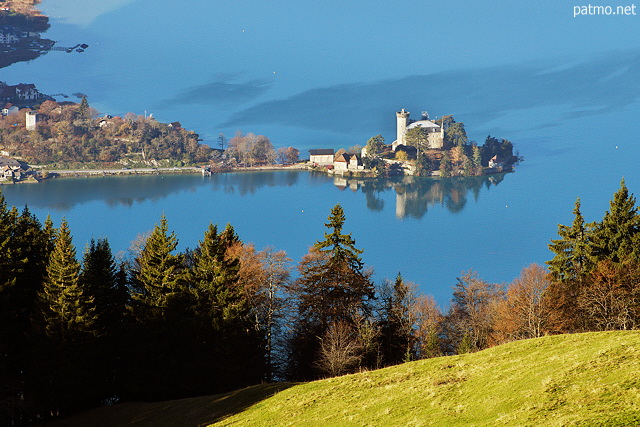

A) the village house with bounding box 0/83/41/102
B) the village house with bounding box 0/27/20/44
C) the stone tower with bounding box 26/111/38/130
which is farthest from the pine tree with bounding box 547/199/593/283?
the village house with bounding box 0/27/20/44

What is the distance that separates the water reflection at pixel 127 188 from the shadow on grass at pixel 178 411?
2826 inches

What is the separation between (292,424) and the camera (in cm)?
1377

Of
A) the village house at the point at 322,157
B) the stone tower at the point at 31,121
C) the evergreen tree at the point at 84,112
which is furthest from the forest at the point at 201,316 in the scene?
the evergreen tree at the point at 84,112

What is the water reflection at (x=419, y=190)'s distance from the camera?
92625mm

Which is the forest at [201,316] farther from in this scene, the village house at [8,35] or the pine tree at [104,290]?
the village house at [8,35]

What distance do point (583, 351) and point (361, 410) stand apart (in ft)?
14.2

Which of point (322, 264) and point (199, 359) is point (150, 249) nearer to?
point (199, 359)

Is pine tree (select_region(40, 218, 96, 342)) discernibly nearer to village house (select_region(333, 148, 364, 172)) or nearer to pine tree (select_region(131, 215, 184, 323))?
pine tree (select_region(131, 215, 184, 323))

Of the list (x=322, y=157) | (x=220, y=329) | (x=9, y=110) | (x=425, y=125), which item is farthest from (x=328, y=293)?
(x=9, y=110)

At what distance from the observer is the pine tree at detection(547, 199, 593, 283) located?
23797mm

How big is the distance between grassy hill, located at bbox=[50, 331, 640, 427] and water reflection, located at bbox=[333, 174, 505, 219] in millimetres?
71660

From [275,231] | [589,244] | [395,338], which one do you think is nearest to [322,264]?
[395,338]

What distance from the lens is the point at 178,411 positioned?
1773 cm

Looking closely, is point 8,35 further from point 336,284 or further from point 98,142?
point 336,284
